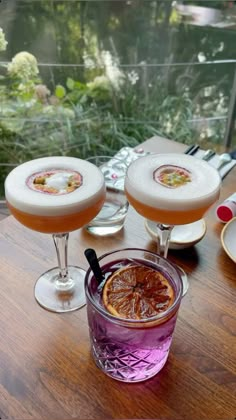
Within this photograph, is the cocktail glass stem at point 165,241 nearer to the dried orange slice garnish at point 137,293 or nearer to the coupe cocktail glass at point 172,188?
the coupe cocktail glass at point 172,188

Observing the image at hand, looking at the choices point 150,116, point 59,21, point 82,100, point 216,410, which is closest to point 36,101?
point 82,100

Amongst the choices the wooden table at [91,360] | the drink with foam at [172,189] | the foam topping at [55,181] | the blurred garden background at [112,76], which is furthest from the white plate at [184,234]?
the blurred garden background at [112,76]

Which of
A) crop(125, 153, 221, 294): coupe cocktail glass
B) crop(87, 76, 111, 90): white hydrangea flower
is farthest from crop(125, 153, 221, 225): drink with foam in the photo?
crop(87, 76, 111, 90): white hydrangea flower

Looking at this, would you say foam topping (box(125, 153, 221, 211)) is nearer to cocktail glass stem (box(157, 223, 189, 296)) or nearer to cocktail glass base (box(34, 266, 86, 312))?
cocktail glass stem (box(157, 223, 189, 296))

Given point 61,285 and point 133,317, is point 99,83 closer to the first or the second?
point 61,285

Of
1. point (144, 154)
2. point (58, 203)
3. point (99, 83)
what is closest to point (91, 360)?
point (58, 203)

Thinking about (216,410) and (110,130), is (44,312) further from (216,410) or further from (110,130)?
(110,130)
